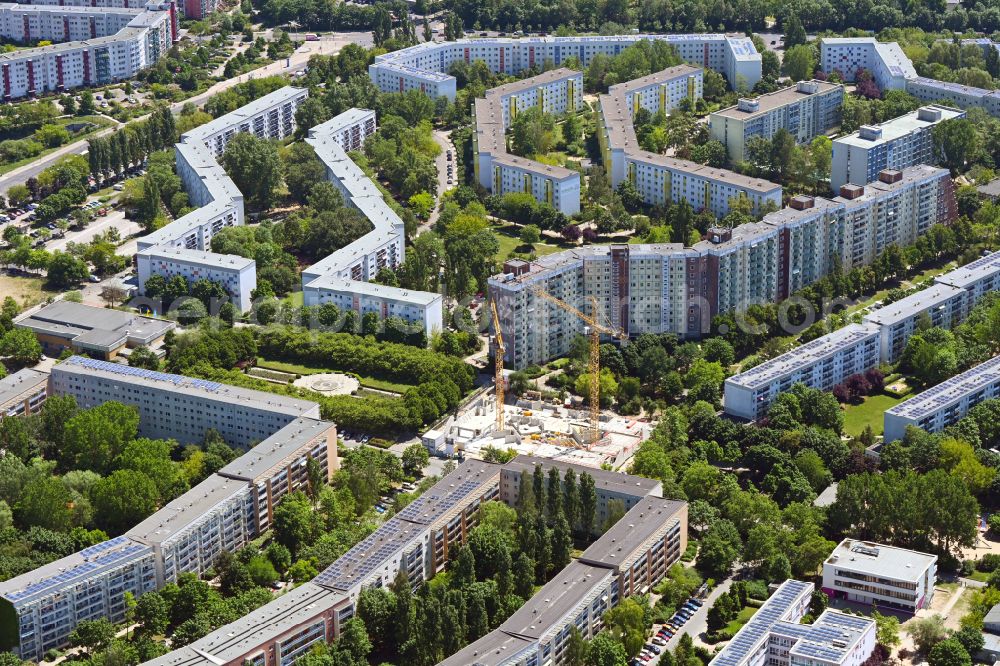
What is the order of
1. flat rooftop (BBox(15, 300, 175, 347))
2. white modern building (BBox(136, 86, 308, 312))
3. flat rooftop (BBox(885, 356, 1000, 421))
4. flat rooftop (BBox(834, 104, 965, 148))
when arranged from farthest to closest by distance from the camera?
flat rooftop (BBox(834, 104, 965, 148)) < white modern building (BBox(136, 86, 308, 312)) < flat rooftop (BBox(15, 300, 175, 347)) < flat rooftop (BBox(885, 356, 1000, 421))

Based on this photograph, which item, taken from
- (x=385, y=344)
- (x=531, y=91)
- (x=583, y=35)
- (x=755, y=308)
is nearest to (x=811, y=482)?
(x=755, y=308)

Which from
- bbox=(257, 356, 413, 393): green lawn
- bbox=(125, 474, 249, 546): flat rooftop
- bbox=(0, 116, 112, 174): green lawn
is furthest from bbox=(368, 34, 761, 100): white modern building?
bbox=(125, 474, 249, 546): flat rooftop

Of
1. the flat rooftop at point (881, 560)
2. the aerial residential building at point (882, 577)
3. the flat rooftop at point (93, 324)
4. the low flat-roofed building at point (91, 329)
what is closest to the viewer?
the aerial residential building at point (882, 577)

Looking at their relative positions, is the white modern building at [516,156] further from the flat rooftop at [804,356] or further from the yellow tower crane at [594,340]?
the flat rooftop at [804,356]

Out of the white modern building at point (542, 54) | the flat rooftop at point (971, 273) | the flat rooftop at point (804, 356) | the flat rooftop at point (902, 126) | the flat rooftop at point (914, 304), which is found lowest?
the flat rooftop at point (804, 356)

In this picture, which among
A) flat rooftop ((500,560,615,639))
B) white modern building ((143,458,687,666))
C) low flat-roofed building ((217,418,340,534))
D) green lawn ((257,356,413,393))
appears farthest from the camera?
green lawn ((257,356,413,393))

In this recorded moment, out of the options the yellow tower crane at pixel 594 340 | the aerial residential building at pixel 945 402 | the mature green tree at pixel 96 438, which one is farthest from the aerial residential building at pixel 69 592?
the aerial residential building at pixel 945 402

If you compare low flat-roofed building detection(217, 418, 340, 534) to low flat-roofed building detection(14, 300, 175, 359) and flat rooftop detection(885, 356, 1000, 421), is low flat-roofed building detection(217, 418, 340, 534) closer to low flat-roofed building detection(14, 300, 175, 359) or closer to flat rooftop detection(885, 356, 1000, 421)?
low flat-roofed building detection(14, 300, 175, 359)
